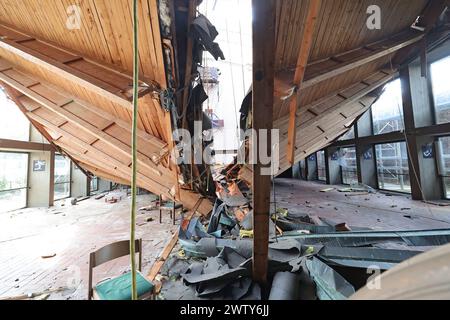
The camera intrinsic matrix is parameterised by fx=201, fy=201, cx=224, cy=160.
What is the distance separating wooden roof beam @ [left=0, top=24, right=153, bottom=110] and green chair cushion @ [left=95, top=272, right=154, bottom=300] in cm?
190

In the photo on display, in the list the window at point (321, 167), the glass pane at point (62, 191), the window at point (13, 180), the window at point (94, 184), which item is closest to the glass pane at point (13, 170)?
the window at point (13, 180)

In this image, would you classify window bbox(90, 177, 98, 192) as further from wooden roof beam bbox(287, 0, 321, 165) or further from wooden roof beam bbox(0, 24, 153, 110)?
wooden roof beam bbox(287, 0, 321, 165)

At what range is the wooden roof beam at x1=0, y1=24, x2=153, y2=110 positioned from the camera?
2.44 metres

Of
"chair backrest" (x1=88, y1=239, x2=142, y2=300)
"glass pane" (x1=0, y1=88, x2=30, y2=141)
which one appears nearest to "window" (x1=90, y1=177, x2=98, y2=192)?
"glass pane" (x1=0, y1=88, x2=30, y2=141)

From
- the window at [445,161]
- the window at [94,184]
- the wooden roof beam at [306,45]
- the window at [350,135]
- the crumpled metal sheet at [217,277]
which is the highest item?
the window at [350,135]

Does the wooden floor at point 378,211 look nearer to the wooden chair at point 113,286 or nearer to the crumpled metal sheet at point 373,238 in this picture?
the crumpled metal sheet at point 373,238

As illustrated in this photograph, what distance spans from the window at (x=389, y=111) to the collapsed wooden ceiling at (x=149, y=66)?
1.26m

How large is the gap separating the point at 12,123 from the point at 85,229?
472 centimetres

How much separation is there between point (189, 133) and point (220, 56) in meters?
1.28

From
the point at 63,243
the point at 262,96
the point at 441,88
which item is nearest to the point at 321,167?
the point at 441,88

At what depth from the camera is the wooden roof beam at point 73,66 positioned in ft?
8.01

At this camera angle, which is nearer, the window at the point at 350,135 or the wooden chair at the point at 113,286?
the wooden chair at the point at 113,286

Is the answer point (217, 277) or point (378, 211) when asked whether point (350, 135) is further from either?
point (217, 277)

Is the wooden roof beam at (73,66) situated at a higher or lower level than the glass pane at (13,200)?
higher
